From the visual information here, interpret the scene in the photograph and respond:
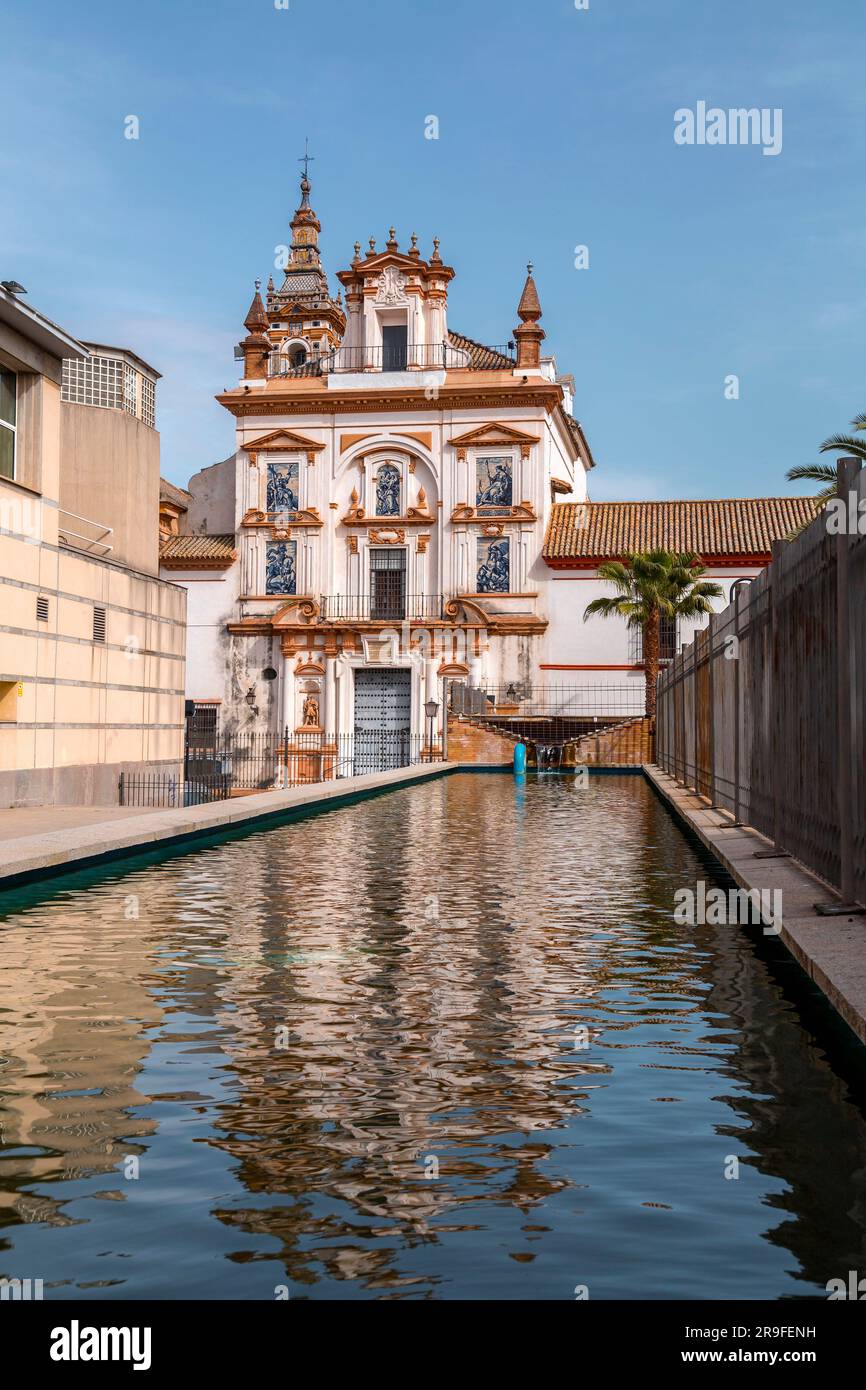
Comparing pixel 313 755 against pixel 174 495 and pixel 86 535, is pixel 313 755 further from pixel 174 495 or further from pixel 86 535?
pixel 86 535

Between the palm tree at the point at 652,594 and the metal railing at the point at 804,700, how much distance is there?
26492mm

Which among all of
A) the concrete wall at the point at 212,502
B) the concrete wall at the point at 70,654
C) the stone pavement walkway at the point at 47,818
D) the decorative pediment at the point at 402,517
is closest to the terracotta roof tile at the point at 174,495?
the concrete wall at the point at 212,502

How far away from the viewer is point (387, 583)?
2007 inches

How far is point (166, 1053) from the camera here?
584cm

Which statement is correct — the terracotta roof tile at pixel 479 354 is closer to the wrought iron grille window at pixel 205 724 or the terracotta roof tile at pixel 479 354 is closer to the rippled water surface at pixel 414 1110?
the wrought iron grille window at pixel 205 724

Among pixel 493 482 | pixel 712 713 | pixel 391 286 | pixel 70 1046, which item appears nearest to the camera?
pixel 70 1046

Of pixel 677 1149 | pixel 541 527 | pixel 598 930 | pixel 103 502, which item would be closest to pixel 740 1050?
pixel 677 1149

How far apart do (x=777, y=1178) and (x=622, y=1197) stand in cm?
52

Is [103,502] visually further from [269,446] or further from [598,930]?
[269,446]

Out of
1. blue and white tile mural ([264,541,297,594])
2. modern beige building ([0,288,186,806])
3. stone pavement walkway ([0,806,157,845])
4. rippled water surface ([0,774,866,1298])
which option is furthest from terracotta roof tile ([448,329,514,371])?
rippled water surface ([0,774,866,1298])

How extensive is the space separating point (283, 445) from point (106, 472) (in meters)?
A: 24.1

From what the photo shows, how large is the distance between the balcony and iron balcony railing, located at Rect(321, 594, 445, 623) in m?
7.95

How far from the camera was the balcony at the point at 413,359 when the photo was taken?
50406mm

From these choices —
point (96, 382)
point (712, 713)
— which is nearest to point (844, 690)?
point (712, 713)
